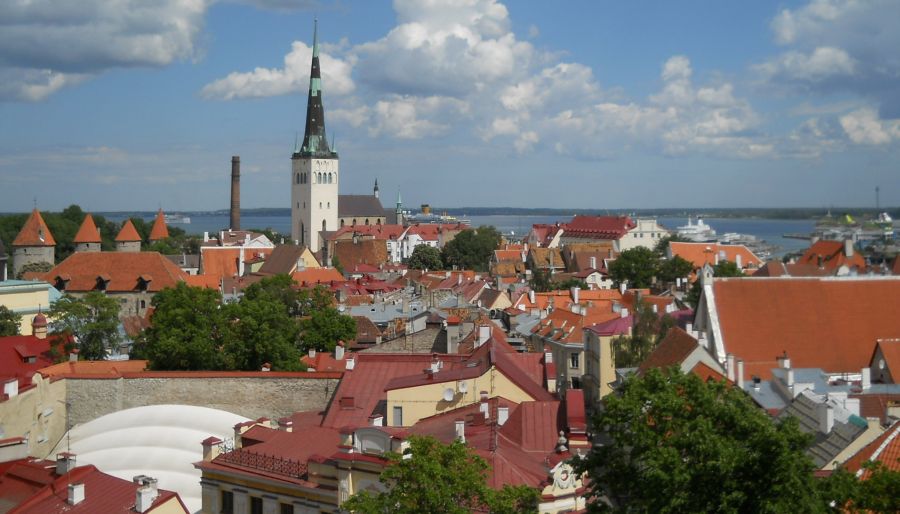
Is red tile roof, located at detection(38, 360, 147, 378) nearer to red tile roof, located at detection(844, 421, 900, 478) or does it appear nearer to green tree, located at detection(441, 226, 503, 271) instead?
red tile roof, located at detection(844, 421, 900, 478)

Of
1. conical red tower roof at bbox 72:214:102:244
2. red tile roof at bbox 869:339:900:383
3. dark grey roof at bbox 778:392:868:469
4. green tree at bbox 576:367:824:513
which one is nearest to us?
green tree at bbox 576:367:824:513

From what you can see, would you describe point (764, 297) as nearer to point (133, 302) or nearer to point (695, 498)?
point (695, 498)

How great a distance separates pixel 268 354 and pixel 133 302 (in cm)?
3297

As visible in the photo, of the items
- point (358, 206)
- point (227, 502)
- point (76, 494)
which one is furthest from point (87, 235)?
point (358, 206)

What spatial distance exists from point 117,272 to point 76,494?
48.6 meters

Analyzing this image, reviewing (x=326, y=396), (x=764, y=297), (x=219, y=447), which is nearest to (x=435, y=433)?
(x=219, y=447)

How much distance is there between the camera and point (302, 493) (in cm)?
1972

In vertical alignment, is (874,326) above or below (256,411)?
above

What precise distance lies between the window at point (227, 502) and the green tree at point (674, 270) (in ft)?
172

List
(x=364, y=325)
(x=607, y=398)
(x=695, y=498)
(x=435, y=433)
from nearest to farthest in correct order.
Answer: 1. (x=695, y=498)
2. (x=607, y=398)
3. (x=435, y=433)
4. (x=364, y=325)

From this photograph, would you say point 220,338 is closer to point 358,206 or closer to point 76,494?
point 76,494

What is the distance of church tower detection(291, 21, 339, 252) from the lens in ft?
444

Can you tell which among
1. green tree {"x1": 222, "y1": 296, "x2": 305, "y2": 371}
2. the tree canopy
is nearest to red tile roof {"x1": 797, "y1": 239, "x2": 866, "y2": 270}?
the tree canopy

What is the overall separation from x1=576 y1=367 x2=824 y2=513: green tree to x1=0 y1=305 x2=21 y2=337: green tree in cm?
3666
